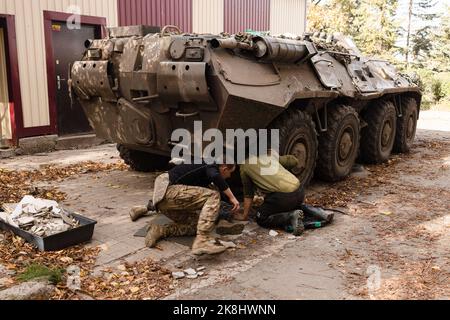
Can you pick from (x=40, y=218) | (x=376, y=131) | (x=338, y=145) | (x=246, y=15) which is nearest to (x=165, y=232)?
(x=40, y=218)

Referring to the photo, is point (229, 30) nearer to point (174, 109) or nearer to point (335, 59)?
point (335, 59)

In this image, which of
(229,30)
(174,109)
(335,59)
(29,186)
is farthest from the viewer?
(229,30)

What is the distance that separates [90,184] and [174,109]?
2.30m

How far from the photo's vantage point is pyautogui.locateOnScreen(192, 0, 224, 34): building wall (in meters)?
13.5

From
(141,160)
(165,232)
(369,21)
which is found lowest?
(165,232)

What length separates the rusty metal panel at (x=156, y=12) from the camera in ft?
38.4

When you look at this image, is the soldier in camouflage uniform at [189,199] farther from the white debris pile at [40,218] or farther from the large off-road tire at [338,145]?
the large off-road tire at [338,145]

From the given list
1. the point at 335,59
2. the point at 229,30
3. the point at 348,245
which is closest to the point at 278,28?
the point at 229,30

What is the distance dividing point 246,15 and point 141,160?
29.0 ft

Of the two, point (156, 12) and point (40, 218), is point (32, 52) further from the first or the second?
point (40, 218)

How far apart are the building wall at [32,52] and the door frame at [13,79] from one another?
93mm

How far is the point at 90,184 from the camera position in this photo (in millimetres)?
7621

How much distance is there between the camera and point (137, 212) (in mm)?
5871

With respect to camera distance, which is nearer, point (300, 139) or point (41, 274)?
point (41, 274)
